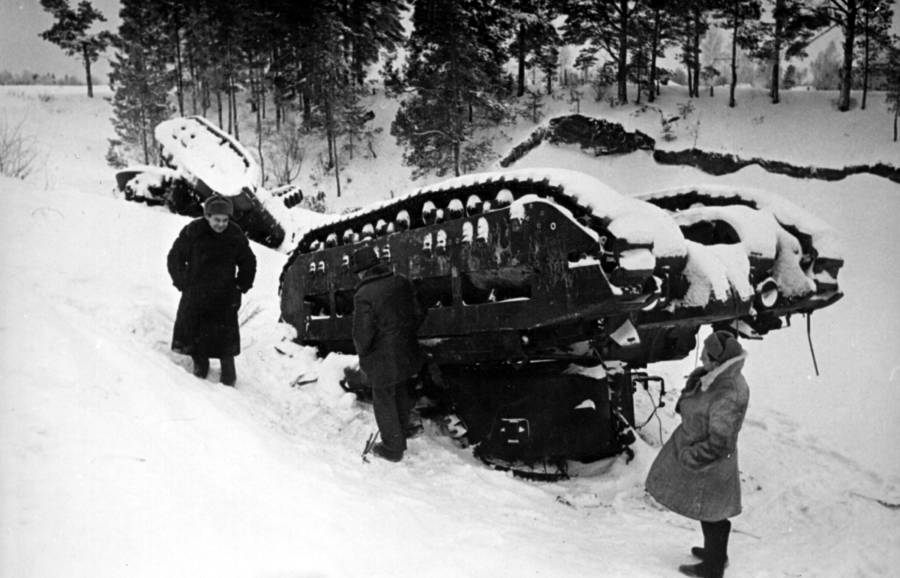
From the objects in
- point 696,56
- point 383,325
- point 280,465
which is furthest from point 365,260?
point 696,56

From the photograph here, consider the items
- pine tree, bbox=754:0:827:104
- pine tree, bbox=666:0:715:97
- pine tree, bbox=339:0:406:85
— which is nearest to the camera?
pine tree, bbox=754:0:827:104

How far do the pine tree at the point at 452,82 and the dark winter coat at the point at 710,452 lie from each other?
16749 mm

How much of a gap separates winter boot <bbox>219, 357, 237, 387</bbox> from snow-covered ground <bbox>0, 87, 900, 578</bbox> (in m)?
0.20

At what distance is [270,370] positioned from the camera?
5961 mm

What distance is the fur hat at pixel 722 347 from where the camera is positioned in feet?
11.4

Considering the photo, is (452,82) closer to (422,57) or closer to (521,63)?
(422,57)

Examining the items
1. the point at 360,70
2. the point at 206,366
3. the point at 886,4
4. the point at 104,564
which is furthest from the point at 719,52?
the point at 104,564

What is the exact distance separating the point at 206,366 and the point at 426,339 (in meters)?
1.76

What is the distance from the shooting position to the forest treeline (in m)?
20.2

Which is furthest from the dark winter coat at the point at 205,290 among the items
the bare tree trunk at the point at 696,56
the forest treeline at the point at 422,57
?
the bare tree trunk at the point at 696,56

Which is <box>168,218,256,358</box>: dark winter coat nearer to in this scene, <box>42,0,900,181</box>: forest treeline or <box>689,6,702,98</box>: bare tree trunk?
<box>42,0,900,181</box>: forest treeline

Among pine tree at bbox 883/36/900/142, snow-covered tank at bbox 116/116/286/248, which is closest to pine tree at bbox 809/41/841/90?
pine tree at bbox 883/36/900/142

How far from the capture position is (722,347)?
3.48 m

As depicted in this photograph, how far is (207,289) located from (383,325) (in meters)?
1.51
